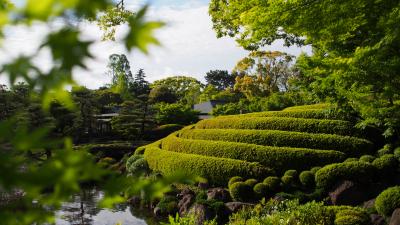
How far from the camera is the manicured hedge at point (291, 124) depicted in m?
18.1

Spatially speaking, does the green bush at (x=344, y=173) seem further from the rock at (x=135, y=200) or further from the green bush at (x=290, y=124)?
the rock at (x=135, y=200)

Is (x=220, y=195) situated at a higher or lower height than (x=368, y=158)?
lower

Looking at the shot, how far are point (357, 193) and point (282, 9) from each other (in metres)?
10.8

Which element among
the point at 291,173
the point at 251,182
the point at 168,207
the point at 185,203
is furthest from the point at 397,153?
the point at 168,207

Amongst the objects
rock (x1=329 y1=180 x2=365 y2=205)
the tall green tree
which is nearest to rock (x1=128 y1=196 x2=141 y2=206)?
rock (x1=329 y1=180 x2=365 y2=205)

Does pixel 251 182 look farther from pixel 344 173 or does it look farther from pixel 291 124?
pixel 291 124

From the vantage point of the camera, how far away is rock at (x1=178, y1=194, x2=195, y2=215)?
16453 millimetres

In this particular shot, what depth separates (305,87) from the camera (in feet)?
35.4

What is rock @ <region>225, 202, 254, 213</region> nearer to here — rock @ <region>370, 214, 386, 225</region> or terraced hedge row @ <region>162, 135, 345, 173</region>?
terraced hedge row @ <region>162, 135, 345, 173</region>

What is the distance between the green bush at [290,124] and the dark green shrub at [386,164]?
265cm

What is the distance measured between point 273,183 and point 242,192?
1193mm

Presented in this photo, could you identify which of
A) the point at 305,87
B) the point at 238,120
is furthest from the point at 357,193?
the point at 238,120

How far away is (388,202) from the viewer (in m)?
11.8

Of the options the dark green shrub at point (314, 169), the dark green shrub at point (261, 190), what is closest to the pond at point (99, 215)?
the dark green shrub at point (261, 190)
